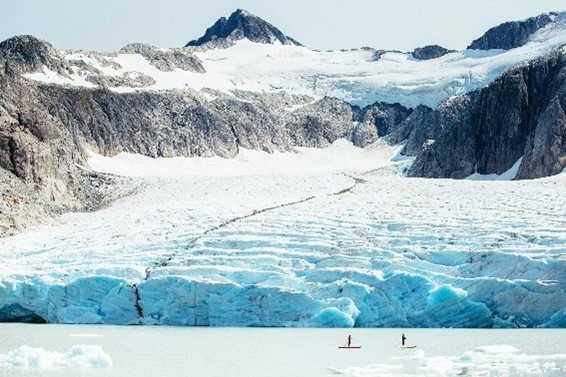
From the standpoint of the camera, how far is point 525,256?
3222 centimetres

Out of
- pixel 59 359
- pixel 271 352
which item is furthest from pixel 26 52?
pixel 59 359

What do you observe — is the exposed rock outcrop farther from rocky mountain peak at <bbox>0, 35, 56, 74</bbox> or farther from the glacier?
the glacier

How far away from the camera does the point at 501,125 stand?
83.7 m

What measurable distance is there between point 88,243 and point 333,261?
1021 centimetres

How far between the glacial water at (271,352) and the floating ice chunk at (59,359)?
0.02 m

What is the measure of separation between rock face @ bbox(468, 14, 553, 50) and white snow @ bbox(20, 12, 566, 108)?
1.78 metres

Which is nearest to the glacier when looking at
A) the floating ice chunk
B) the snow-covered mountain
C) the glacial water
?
the snow-covered mountain

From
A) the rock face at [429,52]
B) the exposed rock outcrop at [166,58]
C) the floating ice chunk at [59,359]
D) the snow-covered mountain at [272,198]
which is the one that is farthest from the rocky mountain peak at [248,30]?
the floating ice chunk at [59,359]

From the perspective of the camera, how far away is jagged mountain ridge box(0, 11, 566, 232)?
60.1 meters

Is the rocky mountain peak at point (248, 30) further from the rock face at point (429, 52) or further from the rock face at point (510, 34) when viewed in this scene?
the rock face at point (510, 34)

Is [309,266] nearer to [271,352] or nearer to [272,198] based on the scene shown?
[271,352]

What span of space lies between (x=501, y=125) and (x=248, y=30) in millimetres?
78394

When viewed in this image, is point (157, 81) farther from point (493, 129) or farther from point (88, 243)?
point (88, 243)

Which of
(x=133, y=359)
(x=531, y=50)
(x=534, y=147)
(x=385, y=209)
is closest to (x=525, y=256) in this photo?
(x=385, y=209)
